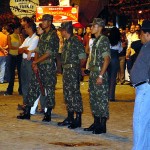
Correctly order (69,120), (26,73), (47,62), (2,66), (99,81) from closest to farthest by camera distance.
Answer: (99,81) < (69,120) < (47,62) < (26,73) < (2,66)

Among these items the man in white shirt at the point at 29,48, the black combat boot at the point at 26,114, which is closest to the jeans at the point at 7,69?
the man in white shirt at the point at 29,48

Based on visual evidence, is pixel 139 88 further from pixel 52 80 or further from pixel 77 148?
pixel 52 80

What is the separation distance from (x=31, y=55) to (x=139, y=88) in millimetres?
5217

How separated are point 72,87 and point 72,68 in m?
0.33

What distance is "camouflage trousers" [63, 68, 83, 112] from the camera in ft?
36.2

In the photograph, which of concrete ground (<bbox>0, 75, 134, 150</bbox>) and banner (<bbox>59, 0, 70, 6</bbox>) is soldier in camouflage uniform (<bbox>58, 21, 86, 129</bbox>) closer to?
concrete ground (<bbox>0, 75, 134, 150</bbox>)

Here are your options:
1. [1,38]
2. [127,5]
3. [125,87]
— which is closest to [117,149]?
[1,38]

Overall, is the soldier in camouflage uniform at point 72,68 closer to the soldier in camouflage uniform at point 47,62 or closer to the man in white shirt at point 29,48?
the soldier in camouflage uniform at point 47,62

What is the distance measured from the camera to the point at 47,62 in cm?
1179

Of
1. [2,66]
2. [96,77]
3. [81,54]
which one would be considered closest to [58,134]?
[96,77]

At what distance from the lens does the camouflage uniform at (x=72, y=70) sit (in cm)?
1097

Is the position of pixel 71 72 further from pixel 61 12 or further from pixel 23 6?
pixel 61 12

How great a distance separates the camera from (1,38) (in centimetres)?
1719

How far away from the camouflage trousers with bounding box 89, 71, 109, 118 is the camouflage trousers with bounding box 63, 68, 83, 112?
0.64 m
